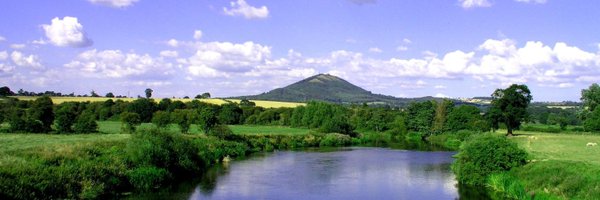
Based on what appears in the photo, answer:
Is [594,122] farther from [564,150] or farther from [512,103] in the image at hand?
[564,150]

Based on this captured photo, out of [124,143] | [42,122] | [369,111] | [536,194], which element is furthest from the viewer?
[369,111]

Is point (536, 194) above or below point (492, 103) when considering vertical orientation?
below

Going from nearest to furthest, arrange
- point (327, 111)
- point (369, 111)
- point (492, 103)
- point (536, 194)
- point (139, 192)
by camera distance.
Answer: point (536, 194), point (139, 192), point (492, 103), point (327, 111), point (369, 111)

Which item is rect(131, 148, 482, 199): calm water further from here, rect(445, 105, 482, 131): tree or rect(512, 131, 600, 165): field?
rect(445, 105, 482, 131): tree

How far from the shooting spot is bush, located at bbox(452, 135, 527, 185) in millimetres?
40719

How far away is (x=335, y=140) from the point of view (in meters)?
92.6

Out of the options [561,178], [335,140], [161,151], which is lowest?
[335,140]

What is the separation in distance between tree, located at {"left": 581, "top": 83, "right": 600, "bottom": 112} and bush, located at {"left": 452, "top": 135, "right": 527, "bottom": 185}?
53960 millimetres

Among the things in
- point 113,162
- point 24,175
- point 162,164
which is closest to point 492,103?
point 162,164

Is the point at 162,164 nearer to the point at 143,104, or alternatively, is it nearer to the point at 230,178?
the point at 230,178

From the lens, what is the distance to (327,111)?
11769cm

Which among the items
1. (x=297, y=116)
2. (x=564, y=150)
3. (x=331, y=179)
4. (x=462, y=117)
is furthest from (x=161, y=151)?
(x=297, y=116)

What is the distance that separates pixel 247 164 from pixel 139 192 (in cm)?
1996

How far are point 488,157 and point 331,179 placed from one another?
1274cm
